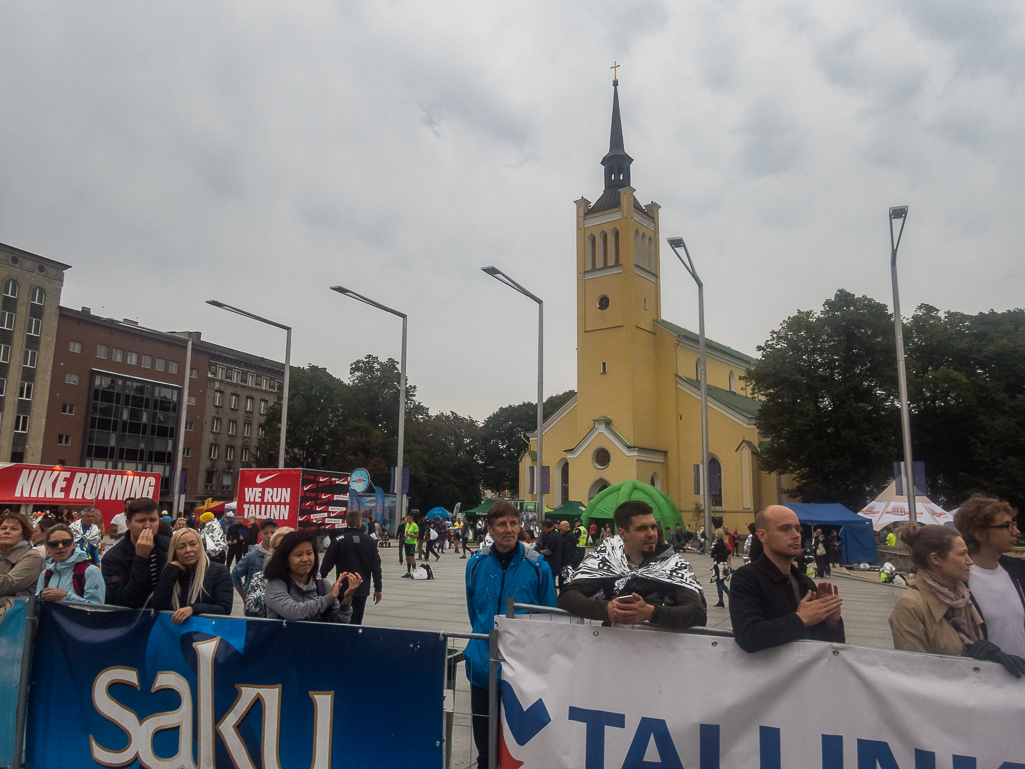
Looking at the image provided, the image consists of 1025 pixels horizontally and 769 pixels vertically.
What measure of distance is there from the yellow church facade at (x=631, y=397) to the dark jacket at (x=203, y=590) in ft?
138

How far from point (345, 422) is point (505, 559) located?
61923mm

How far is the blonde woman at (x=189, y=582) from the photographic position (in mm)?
4859

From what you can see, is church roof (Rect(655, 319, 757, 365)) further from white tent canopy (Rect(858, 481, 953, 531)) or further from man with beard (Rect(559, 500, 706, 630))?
man with beard (Rect(559, 500, 706, 630))

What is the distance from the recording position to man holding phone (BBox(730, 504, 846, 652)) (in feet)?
11.0

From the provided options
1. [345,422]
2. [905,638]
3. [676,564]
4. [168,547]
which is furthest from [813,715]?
[345,422]

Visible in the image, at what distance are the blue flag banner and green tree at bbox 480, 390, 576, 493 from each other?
71.1 meters

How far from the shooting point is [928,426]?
4397 centimetres

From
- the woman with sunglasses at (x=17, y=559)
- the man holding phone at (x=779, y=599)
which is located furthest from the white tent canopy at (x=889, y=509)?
the woman with sunglasses at (x=17, y=559)

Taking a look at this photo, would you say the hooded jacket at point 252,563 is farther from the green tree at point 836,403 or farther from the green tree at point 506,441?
the green tree at point 506,441

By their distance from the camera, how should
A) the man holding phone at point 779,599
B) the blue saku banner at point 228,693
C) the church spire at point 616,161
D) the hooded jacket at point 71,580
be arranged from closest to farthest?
the man holding phone at point 779,599, the blue saku banner at point 228,693, the hooded jacket at point 71,580, the church spire at point 616,161

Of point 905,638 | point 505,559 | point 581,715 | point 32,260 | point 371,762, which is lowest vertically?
point 371,762

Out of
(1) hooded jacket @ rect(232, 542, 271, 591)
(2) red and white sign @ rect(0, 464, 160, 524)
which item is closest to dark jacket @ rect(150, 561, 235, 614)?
(1) hooded jacket @ rect(232, 542, 271, 591)

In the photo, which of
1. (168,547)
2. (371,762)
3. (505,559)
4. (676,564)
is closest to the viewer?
(676,564)

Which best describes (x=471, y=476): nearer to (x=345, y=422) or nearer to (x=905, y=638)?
(x=345, y=422)
